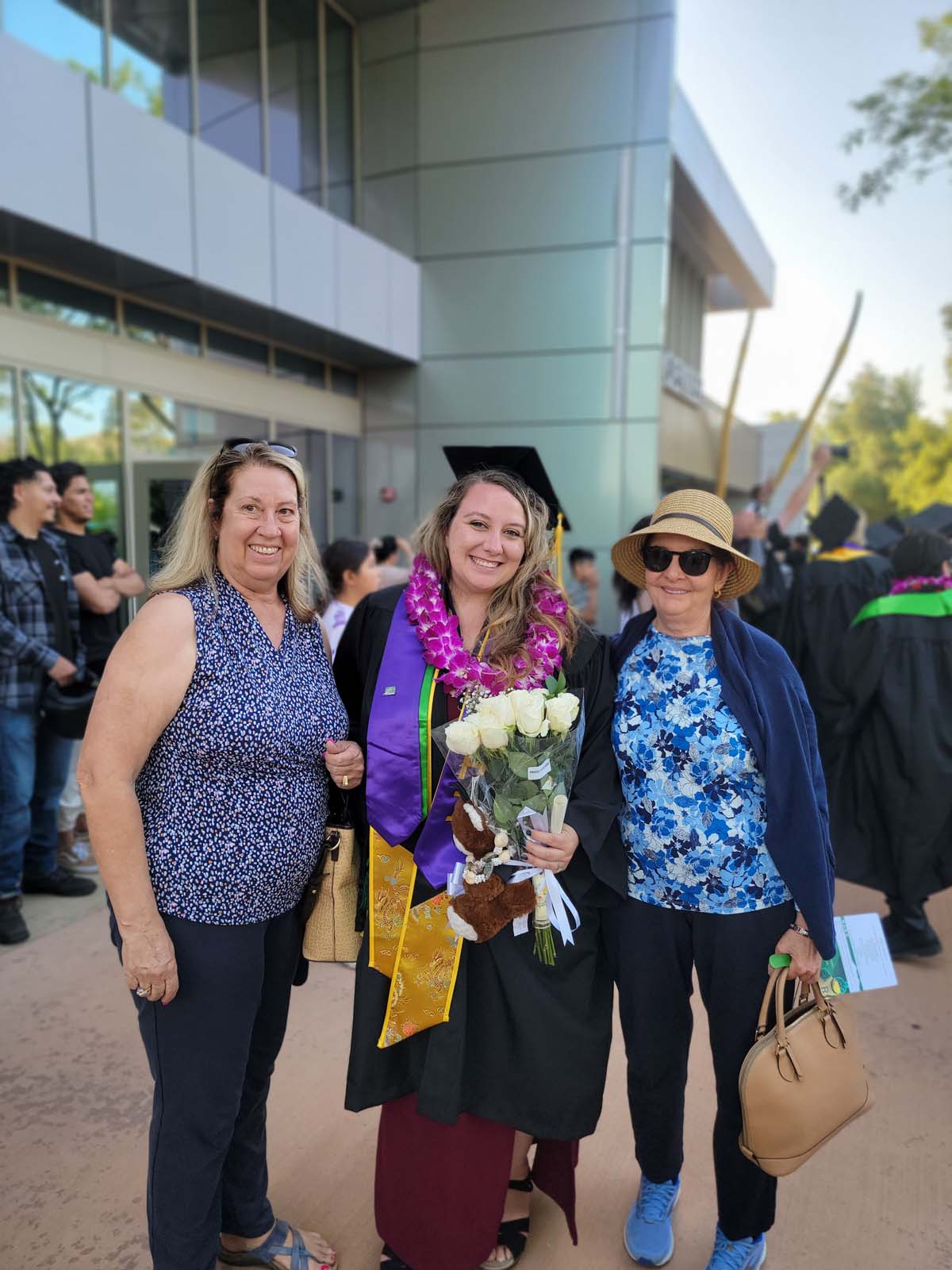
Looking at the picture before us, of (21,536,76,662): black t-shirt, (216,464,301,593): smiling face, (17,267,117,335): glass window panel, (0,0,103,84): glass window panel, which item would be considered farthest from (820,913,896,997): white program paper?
(0,0,103,84): glass window panel

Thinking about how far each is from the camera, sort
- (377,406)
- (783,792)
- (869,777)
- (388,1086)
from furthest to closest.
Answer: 1. (377,406)
2. (869,777)
3. (388,1086)
4. (783,792)

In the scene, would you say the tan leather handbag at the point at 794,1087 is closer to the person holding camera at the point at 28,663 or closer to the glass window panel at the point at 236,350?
the person holding camera at the point at 28,663

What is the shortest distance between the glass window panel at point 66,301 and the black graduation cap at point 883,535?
6846mm

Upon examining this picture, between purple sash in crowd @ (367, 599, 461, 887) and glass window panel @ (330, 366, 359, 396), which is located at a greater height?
glass window panel @ (330, 366, 359, 396)

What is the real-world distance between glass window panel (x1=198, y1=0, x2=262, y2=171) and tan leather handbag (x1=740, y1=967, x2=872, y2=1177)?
9218mm

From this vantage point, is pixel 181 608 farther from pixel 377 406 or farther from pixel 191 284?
pixel 377 406

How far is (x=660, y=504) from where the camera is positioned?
2.24 meters

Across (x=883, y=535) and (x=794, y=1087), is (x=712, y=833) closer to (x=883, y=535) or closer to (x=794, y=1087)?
(x=794, y=1087)

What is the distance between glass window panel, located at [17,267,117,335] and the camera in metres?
6.74

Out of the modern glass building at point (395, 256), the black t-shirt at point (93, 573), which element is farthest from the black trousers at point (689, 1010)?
the modern glass building at point (395, 256)

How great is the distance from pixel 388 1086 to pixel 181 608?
4.21ft

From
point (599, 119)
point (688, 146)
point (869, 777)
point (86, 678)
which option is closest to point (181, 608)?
point (86, 678)

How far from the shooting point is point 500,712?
1.68 m

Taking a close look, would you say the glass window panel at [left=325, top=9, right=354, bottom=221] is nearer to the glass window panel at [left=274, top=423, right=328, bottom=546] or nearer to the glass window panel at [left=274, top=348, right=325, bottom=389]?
the glass window panel at [left=274, top=348, right=325, bottom=389]
